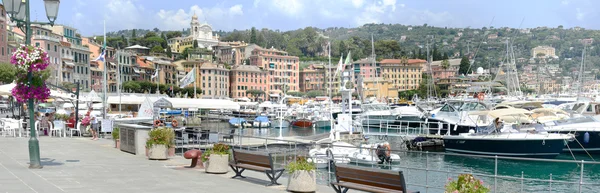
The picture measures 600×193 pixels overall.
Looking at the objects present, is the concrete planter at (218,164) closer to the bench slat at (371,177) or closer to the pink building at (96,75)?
the bench slat at (371,177)

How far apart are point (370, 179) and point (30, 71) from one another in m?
8.25

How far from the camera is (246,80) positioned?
522 ft

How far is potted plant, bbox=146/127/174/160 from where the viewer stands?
53.1ft

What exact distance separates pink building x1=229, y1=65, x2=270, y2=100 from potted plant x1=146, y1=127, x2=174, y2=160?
459 feet

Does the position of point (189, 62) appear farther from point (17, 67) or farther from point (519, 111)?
point (17, 67)

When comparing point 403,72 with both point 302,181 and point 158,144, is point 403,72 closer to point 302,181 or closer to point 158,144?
point 158,144

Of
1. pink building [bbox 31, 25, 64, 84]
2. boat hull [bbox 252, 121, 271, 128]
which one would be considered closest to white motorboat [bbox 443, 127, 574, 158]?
boat hull [bbox 252, 121, 271, 128]

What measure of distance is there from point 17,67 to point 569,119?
1317 inches

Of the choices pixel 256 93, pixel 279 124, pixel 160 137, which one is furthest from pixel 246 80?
pixel 160 137

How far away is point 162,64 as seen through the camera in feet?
463

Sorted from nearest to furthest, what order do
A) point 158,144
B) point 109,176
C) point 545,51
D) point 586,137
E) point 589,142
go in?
1. point 109,176
2. point 158,144
3. point 586,137
4. point 589,142
5. point 545,51

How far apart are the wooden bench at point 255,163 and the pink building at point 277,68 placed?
152 metres

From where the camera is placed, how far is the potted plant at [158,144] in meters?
16.2

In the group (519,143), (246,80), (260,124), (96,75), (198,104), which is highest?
(246,80)
